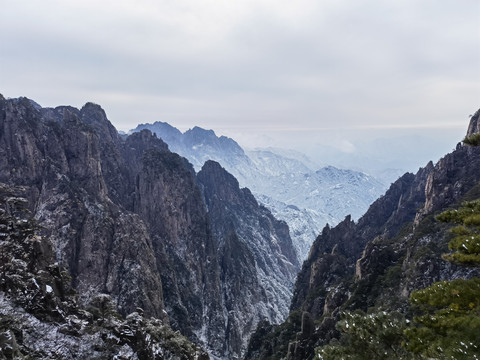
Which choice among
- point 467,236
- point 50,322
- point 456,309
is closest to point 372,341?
point 456,309

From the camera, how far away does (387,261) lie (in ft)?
227

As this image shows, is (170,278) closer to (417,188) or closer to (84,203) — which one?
(84,203)

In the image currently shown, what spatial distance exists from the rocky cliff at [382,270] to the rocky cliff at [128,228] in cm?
3971

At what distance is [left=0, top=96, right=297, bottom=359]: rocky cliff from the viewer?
9550cm

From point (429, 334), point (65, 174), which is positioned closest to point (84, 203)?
point (65, 174)

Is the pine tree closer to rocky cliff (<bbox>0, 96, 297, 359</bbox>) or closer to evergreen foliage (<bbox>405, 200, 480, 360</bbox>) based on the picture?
evergreen foliage (<bbox>405, 200, 480, 360</bbox>)

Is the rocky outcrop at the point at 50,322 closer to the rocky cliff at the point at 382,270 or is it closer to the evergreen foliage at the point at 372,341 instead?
the evergreen foliage at the point at 372,341

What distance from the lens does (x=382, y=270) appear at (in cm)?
6719

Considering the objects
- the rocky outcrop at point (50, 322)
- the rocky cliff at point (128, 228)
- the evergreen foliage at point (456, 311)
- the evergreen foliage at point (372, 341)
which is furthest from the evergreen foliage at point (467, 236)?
the rocky cliff at point (128, 228)

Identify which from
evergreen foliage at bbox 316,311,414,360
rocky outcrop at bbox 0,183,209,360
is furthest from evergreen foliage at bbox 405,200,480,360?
rocky outcrop at bbox 0,183,209,360

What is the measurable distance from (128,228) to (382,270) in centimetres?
8088

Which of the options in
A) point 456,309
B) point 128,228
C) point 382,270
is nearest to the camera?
point 456,309

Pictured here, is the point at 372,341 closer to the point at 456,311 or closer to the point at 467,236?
the point at 456,311

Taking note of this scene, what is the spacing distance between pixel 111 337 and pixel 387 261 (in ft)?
197
